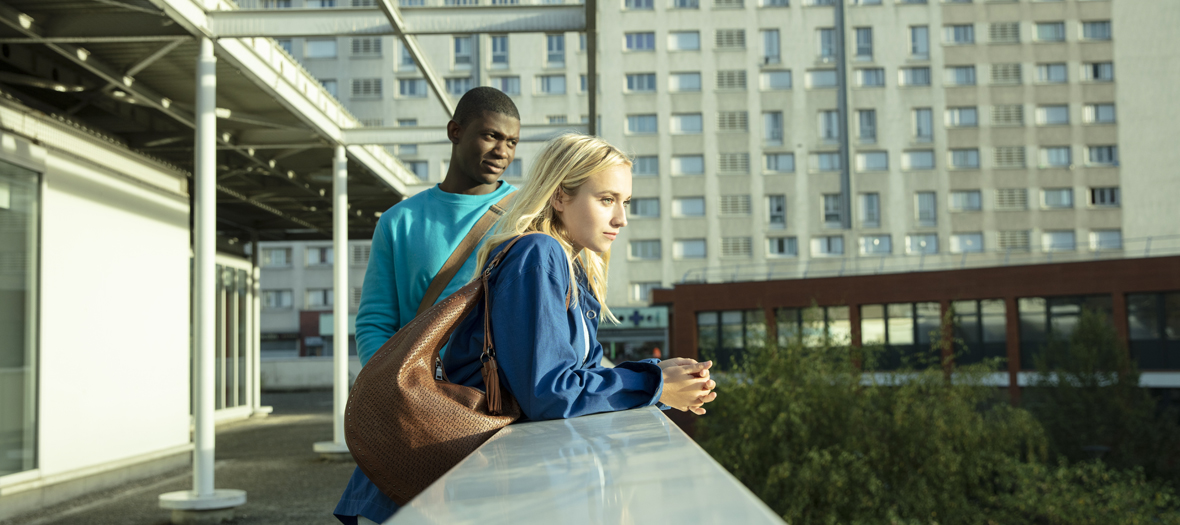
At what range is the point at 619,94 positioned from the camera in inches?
2216

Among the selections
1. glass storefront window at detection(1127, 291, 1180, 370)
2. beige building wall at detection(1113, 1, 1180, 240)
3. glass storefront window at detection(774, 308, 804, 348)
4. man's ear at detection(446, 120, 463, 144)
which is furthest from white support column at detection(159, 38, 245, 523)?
beige building wall at detection(1113, 1, 1180, 240)

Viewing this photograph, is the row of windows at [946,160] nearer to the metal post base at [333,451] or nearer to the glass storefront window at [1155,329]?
the glass storefront window at [1155,329]

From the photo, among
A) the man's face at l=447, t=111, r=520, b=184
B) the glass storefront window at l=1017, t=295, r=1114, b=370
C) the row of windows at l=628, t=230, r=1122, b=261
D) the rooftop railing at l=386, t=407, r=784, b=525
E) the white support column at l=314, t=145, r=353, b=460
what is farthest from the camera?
the row of windows at l=628, t=230, r=1122, b=261

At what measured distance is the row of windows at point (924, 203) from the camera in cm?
5488

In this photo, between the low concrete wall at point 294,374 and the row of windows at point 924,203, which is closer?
the low concrete wall at point 294,374

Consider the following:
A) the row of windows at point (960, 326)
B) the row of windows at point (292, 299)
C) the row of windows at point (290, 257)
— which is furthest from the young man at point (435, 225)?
the row of windows at point (292, 299)

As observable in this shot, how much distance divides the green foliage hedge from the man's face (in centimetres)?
2748

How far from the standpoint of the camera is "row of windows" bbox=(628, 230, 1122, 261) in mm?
54594

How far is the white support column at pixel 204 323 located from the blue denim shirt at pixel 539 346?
711 centimetres

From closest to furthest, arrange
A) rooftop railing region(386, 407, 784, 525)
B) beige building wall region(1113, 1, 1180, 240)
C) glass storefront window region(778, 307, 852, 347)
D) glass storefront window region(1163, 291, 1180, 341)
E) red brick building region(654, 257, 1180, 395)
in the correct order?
rooftop railing region(386, 407, 784, 525) → glass storefront window region(1163, 291, 1180, 341) → red brick building region(654, 257, 1180, 395) → glass storefront window region(778, 307, 852, 347) → beige building wall region(1113, 1, 1180, 240)

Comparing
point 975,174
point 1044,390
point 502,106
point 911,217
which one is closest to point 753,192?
point 911,217

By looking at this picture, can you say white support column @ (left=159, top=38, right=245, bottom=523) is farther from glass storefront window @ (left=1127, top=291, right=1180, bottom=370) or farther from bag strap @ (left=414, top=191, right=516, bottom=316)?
glass storefront window @ (left=1127, top=291, right=1180, bottom=370)

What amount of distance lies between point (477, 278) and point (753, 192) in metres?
54.6

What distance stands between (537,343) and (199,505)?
771cm
